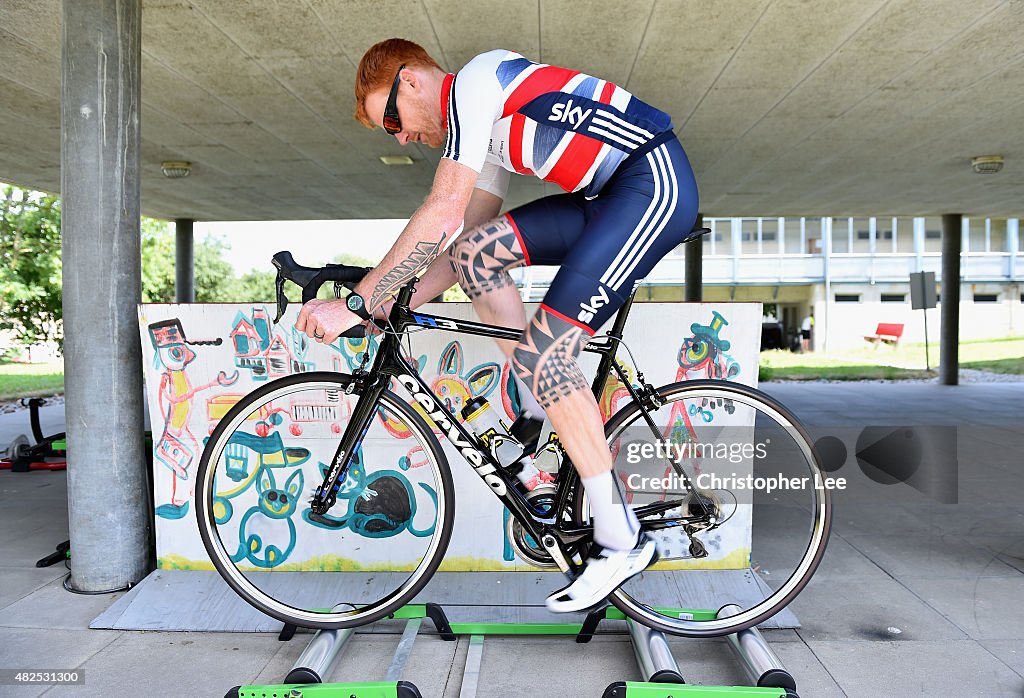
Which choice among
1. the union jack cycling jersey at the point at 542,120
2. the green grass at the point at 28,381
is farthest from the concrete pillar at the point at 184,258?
the union jack cycling jersey at the point at 542,120

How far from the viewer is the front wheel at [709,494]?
83.5 inches

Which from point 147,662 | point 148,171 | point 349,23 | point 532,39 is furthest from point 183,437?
point 148,171

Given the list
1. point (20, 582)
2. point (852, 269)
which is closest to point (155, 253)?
point (20, 582)

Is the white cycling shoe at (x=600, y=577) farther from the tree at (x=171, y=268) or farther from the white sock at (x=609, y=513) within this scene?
the tree at (x=171, y=268)

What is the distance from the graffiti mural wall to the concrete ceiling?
278 centimetres

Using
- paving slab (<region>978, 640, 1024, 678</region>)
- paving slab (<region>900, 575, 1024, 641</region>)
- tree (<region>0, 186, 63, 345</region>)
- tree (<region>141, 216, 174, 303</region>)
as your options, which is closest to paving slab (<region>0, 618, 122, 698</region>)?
paving slab (<region>978, 640, 1024, 678</region>)

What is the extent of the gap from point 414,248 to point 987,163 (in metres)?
9.55

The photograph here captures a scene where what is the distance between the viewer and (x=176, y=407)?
2752mm

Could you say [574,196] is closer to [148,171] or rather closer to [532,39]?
[532,39]

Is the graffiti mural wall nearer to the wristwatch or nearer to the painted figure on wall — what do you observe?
the painted figure on wall

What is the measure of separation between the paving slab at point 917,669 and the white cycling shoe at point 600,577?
754 millimetres

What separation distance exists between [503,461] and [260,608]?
862 millimetres

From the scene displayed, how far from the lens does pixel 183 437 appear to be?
2750 millimetres

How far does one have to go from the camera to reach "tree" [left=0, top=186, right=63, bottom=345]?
61.0 ft
